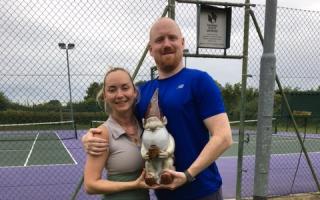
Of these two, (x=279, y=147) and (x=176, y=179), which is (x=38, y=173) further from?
(x=279, y=147)

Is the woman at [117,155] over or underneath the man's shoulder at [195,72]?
underneath

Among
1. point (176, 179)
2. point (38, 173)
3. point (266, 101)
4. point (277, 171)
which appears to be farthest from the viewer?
point (38, 173)

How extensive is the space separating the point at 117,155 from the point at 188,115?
43 centimetres

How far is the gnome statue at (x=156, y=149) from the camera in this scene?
2119 millimetres

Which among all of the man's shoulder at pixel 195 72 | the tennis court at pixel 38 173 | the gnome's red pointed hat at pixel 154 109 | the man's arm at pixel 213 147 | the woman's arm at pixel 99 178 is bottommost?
the tennis court at pixel 38 173

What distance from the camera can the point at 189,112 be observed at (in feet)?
7.39

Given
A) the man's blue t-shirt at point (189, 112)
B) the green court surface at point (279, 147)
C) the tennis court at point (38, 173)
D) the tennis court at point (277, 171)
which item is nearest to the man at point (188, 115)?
the man's blue t-shirt at point (189, 112)

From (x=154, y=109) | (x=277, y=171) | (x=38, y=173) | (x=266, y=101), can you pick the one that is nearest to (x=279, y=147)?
(x=277, y=171)

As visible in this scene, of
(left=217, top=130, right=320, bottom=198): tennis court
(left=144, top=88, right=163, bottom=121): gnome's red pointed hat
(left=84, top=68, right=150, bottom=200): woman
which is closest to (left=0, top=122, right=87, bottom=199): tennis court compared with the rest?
(left=217, top=130, right=320, bottom=198): tennis court

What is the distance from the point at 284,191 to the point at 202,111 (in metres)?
6.41

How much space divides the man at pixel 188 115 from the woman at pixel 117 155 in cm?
9

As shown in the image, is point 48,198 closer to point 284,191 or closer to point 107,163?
point 284,191

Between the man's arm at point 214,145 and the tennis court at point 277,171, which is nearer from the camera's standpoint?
the man's arm at point 214,145

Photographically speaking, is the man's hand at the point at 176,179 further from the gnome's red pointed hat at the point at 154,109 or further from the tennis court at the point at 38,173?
the tennis court at the point at 38,173
